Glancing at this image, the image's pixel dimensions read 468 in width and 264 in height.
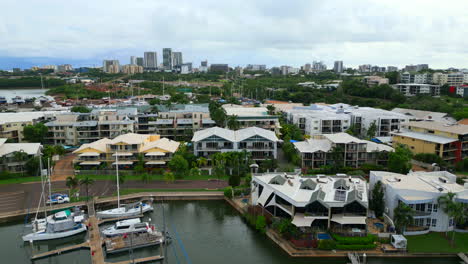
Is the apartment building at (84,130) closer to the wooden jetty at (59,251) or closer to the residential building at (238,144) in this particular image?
the residential building at (238,144)

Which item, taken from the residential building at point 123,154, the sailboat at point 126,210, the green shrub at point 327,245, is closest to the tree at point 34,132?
the residential building at point 123,154

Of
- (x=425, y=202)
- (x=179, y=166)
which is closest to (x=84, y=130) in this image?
(x=179, y=166)

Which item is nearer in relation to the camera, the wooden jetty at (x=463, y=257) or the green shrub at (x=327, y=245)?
the wooden jetty at (x=463, y=257)

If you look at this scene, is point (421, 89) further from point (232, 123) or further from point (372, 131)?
point (232, 123)

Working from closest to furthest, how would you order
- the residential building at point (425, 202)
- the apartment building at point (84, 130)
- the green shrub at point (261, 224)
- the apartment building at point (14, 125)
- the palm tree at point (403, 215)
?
the palm tree at point (403, 215) → the residential building at point (425, 202) → the green shrub at point (261, 224) → the apartment building at point (14, 125) → the apartment building at point (84, 130)

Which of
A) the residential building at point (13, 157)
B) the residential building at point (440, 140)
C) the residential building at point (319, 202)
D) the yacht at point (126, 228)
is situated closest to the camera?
the residential building at point (319, 202)

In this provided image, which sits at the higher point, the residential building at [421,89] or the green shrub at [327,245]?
the residential building at [421,89]

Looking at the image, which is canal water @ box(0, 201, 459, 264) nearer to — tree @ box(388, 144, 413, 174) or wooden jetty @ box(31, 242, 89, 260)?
wooden jetty @ box(31, 242, 89, 260)
